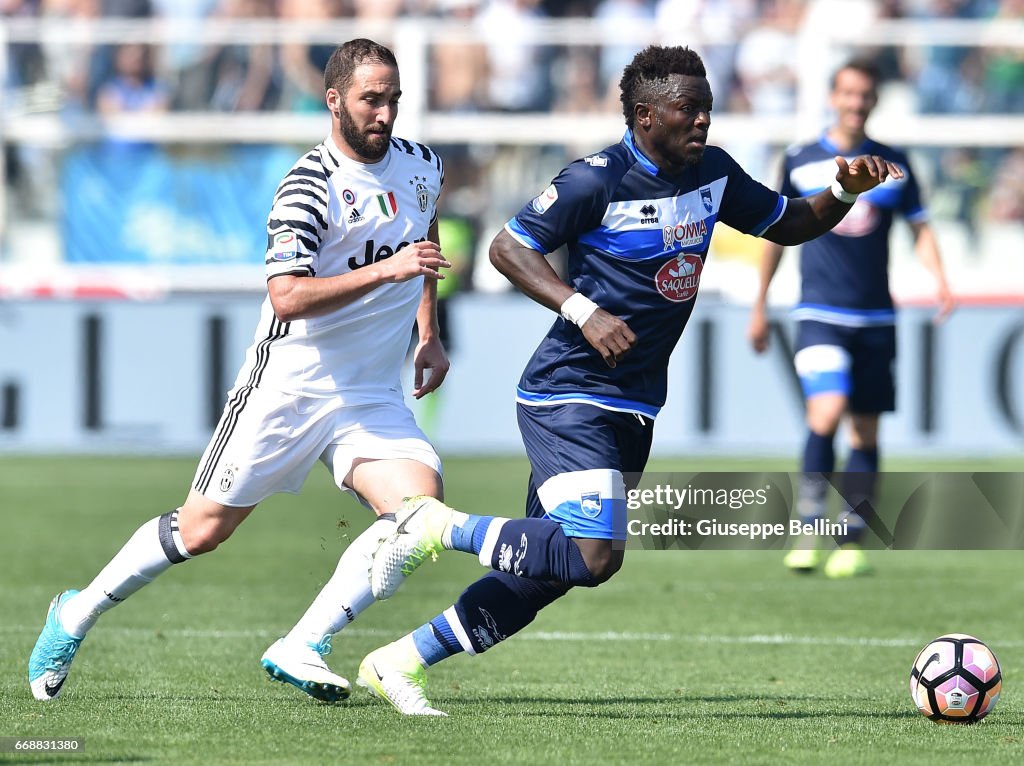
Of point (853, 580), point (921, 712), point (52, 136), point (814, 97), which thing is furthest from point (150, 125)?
point (921, 712)

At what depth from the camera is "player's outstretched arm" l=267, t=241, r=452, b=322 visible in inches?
230

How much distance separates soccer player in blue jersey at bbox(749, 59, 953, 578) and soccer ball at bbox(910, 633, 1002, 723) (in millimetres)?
4315

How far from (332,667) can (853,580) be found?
402cm

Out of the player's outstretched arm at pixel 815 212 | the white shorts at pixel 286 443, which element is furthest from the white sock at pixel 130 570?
the player's outstretched arm at pixel 815 212

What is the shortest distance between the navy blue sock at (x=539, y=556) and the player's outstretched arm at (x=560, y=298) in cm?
61

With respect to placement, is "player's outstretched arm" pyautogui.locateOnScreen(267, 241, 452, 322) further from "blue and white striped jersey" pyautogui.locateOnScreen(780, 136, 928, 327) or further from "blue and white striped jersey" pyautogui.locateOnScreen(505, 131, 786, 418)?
"blue and white striped jersey" pyautogui.locateOnScreen(780, 136, 928, 327)

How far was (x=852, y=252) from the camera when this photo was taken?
1060 cm

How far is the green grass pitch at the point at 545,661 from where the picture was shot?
5.61 meters

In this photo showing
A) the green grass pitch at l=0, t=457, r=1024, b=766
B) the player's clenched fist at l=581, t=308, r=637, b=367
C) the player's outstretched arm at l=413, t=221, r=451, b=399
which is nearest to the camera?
the green grass pitch at l=0, t=457, r=1024, b=766

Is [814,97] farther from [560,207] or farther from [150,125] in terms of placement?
[560,207]

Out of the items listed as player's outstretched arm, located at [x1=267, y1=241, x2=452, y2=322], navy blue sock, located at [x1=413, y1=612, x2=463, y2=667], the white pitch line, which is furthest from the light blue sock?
the white pitch line

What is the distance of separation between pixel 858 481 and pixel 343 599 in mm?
5047

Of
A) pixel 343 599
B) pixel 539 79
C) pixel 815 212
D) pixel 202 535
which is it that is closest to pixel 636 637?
pixel 343 599

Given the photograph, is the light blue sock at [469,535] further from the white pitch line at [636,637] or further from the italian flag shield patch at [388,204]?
the white pitch line at [636,637]
